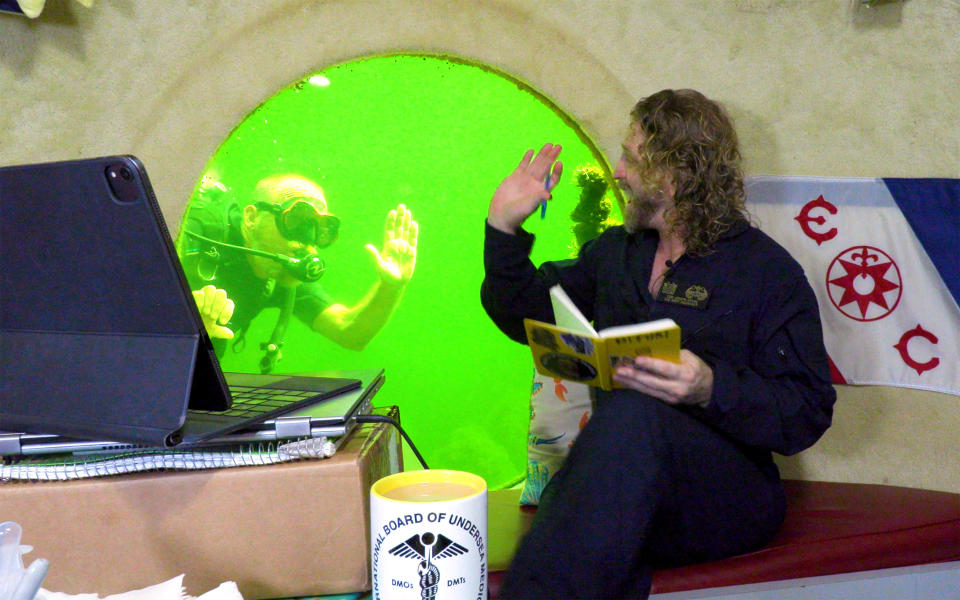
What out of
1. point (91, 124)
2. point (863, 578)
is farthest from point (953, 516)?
point (91, 124)

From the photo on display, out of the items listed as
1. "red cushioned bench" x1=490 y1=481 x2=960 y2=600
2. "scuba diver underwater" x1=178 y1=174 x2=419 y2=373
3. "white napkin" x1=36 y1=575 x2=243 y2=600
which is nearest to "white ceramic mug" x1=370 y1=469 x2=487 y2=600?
"white napkin" x1=36 y1=575 x2=243 y2=600

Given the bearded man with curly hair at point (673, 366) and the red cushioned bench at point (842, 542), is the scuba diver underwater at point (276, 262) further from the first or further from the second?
the red cushioned bench at point (842, 542)

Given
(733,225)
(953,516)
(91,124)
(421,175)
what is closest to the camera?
(953,516)

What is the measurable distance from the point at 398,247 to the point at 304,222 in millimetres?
259

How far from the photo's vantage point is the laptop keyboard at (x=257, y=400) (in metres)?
0.99

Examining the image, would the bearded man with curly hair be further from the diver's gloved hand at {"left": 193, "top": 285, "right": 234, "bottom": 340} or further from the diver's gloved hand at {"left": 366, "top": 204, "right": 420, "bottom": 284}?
the diver's gloved hand at {"left": 193, "top": 285, "right": 234, "bottom": 340}

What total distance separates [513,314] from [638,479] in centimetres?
73

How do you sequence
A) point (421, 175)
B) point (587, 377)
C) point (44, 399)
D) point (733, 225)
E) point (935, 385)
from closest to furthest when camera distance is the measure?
1. point (44, 399)
2. point (587, 377)
3. point (733, 225)
4. point (421, 175)
5. point (935, 385)

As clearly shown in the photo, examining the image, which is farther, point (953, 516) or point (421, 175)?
point (421, 175)

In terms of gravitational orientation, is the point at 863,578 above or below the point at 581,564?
below

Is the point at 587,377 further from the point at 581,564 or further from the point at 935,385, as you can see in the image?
the point at 935,385

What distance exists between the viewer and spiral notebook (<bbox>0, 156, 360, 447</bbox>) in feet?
2.77

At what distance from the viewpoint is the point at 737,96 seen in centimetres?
220

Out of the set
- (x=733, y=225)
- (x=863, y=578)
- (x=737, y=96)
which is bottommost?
(x=863, y=578)
